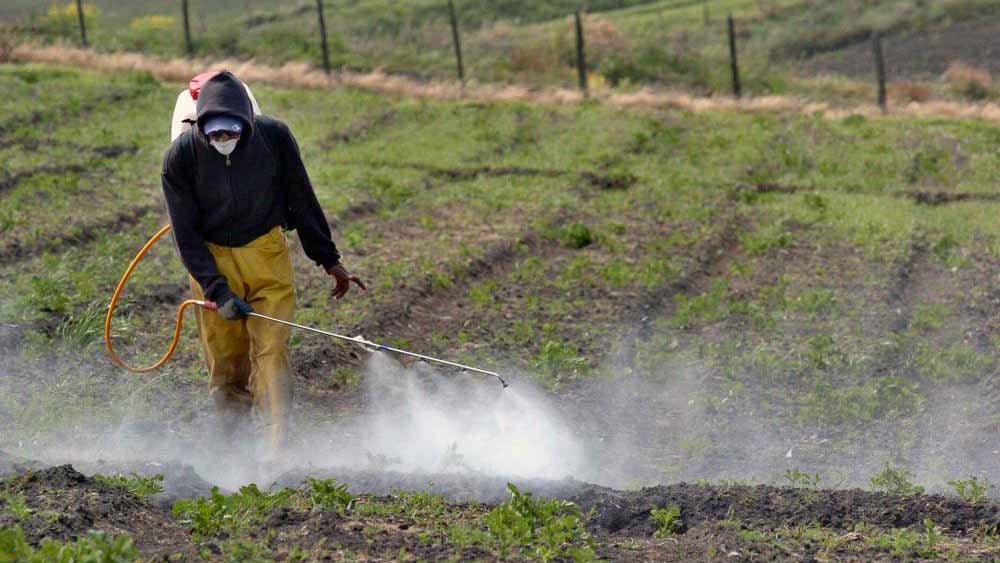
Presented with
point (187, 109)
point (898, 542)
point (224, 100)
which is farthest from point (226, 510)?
point (898, 542)

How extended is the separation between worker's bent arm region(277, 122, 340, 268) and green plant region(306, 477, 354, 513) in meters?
1.83

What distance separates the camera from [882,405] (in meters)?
9.18

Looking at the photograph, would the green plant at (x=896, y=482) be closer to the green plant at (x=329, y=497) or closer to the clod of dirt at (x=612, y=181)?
the green plant at (x=329, y=497)

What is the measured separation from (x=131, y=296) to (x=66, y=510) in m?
5.53

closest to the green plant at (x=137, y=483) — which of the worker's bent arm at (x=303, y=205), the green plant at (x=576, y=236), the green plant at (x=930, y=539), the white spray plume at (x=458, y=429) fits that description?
the white spray plume at (x=458, y=429)

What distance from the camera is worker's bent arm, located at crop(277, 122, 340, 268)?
737 cm

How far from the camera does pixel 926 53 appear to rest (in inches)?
1236

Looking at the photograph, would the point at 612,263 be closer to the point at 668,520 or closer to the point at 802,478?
the point at 802,478

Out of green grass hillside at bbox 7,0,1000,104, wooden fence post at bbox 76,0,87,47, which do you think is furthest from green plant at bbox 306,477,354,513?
wooden fence post at bbox 76,0,87,47

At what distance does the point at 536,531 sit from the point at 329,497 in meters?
1.01

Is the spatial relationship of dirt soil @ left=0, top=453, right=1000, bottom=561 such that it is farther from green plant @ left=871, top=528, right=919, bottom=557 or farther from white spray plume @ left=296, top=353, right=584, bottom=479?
white spray plume @ left=296, top=353, right=584, bottom=479

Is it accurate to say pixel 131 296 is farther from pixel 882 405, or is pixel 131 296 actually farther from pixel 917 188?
pixel 917 188

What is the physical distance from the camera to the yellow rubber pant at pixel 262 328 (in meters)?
7.41

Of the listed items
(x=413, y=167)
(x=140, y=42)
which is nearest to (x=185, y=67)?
(x=140, y=42)
